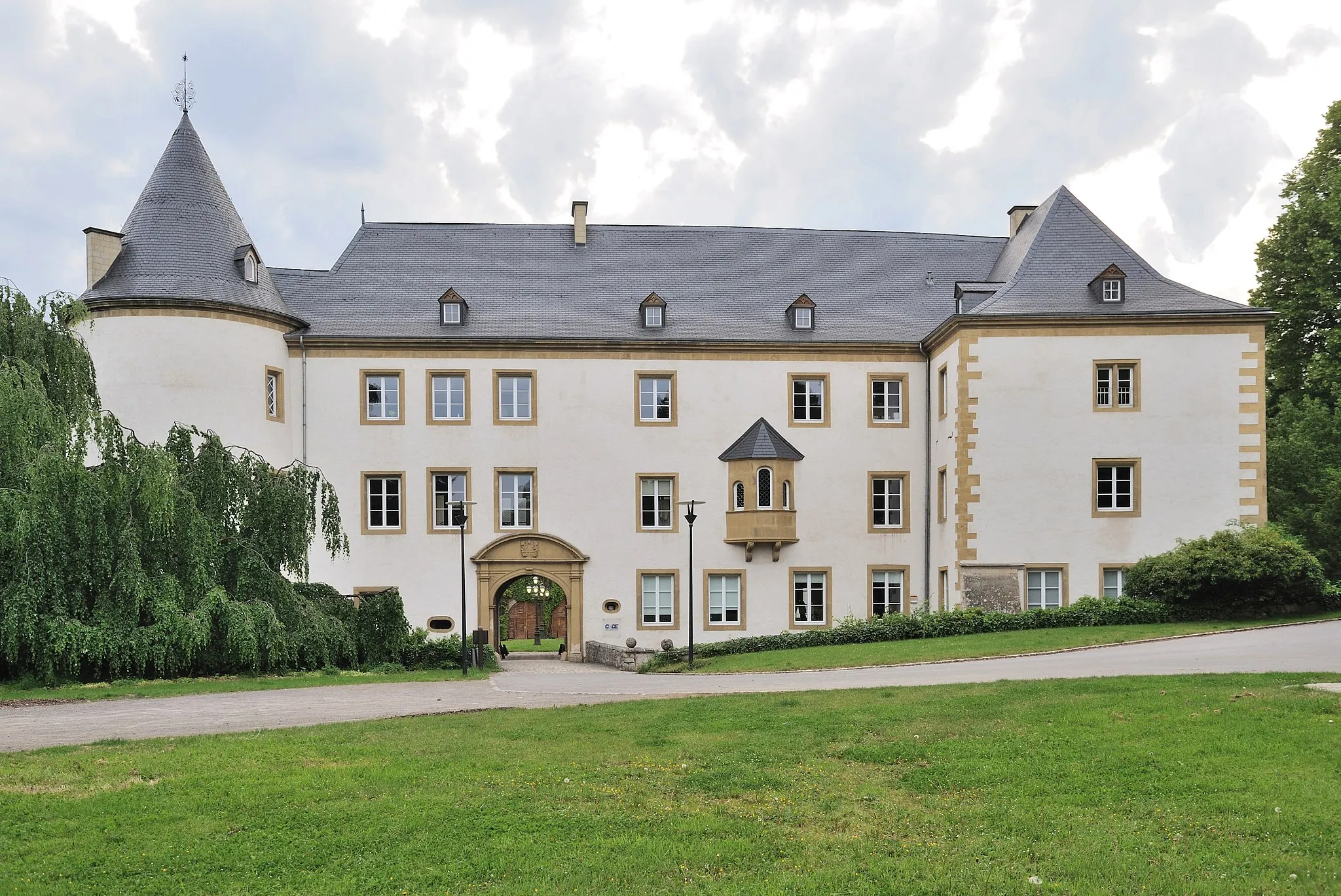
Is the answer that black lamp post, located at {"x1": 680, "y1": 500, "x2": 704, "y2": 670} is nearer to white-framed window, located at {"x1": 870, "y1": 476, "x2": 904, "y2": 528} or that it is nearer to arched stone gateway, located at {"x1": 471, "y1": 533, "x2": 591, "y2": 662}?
arched stone gateway, located at {"x1": 471, "y1": 533, "x2": 591, "y2": 662}

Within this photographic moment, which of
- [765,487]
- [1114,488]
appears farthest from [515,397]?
[1114,488]

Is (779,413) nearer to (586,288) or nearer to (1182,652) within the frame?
(586,288)

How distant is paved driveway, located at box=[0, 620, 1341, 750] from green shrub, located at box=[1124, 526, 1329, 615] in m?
1.81

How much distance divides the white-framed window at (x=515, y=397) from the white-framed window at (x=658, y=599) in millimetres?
5289

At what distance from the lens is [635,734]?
1255 centimetres

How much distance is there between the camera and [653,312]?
32031mm

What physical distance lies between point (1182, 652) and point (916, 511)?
42.0 ft

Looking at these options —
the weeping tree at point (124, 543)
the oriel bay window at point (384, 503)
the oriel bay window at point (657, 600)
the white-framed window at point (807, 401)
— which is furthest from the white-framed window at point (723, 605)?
the weeping tree at point (124, 543)

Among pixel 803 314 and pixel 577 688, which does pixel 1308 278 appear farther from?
pixel 577 688

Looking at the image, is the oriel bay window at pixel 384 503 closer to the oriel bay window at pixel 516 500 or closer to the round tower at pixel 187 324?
the round tower at pixel 187 324

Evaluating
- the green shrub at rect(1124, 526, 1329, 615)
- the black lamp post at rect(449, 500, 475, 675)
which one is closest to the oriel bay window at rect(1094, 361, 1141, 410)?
the green shrub at rect(1124, 526, 1329, 615)

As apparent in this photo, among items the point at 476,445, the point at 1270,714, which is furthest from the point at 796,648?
the point at 1270,714

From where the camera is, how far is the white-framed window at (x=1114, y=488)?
2866 centimetres

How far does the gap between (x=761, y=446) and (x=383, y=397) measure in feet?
32.1
